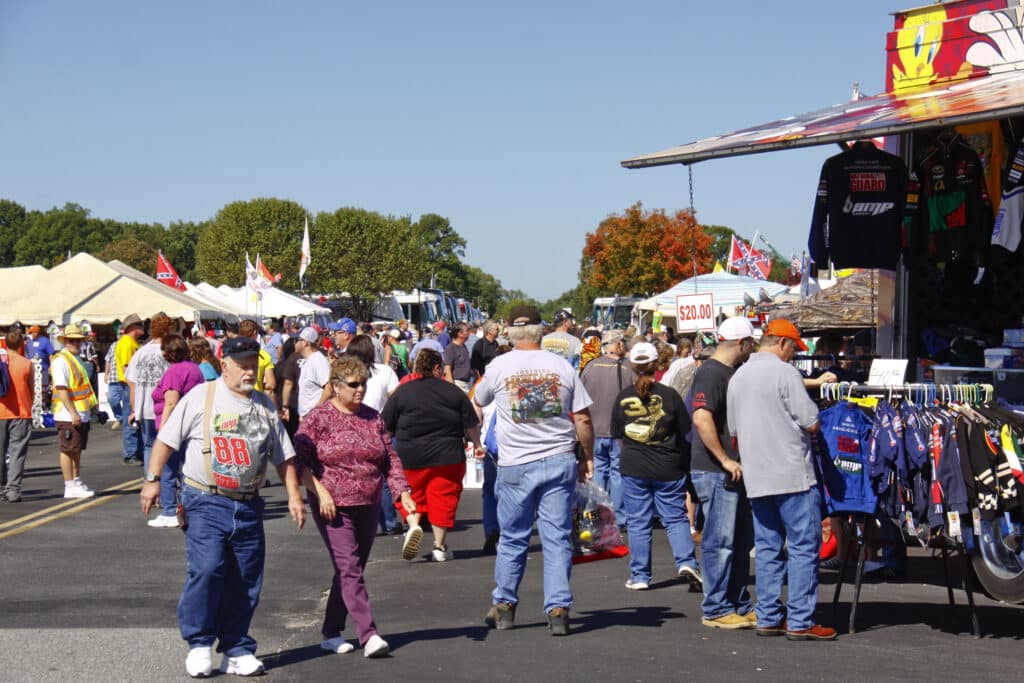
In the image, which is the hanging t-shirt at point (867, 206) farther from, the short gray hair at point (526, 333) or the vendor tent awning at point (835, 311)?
the vendor tent awning at point (835, 311)

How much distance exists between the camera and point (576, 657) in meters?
7.02

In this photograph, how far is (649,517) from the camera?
371 inches

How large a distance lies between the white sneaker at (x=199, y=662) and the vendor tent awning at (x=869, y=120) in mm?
4697

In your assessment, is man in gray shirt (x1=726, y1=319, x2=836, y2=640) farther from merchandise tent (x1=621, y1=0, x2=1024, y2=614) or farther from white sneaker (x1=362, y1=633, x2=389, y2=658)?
merchandise tent (x1=621, y1=0, x2=1024, y2=614)

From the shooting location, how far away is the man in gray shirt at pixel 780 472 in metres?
7.29

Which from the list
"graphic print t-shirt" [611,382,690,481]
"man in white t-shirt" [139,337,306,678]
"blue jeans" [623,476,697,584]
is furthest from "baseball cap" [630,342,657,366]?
"man in white t-shirt" [139,337,306,678]

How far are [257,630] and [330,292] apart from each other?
8064 cm

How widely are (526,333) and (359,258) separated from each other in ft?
270

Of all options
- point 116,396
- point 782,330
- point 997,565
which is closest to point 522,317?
point 782,330

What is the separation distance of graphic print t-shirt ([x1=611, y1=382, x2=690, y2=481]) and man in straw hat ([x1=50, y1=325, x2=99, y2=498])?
7462 millimetres

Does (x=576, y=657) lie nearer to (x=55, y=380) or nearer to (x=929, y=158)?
(x=929, y=158)

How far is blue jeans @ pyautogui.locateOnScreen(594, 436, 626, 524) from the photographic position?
12117 millimetres

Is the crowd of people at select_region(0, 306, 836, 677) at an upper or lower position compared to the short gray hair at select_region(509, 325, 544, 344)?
lower

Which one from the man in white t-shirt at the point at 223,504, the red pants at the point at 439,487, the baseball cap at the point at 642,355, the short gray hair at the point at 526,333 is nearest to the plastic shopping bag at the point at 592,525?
the baseball cap at the point at 642,355
